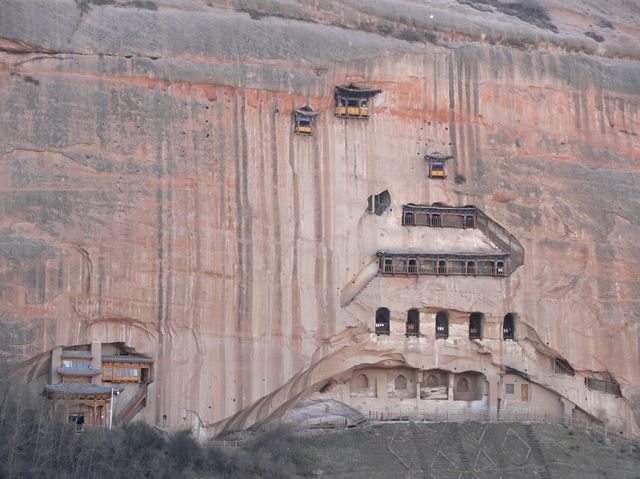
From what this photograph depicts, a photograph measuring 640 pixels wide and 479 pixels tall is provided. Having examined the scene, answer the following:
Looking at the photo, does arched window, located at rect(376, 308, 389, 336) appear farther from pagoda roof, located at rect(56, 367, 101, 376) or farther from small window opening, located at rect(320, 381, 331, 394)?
pagoda roof, located at rect(56, 367, 101, 376)

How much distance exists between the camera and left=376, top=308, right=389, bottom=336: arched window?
153 feet

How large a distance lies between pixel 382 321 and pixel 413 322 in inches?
42.4

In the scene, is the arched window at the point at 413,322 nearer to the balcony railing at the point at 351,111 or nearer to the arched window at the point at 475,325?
the arched window at the point at 475,325

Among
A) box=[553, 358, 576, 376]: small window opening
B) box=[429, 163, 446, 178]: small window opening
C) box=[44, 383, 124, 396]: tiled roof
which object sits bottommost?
box=[44, 383, 124, 396]: tiled roof

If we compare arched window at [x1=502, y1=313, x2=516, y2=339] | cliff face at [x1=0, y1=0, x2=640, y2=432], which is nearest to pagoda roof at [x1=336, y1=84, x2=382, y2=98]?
cliff face at [x1=0, y1=0, x2=640, y2=432]

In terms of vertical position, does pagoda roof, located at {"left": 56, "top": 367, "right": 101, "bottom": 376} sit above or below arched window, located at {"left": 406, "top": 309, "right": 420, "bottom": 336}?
below

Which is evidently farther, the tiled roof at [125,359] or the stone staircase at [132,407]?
the tiled roof at [125,359]

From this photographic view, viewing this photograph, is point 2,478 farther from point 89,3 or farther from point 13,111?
point 89,3

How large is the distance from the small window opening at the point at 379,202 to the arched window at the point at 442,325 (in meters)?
3.73

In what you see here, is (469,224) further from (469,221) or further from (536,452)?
(536,452)

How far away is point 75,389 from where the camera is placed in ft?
133

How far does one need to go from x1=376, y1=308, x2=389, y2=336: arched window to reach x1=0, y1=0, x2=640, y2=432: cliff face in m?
0.46

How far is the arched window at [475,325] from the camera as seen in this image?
156 feet

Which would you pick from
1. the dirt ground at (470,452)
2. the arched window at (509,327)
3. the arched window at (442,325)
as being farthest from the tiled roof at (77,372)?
the arched window at (509,327)
